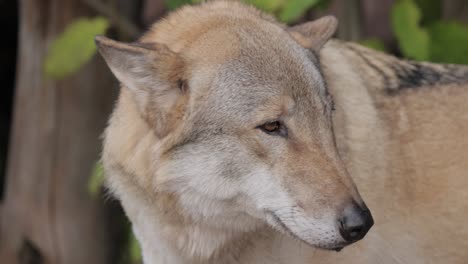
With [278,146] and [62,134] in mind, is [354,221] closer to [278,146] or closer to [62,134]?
[278,146]

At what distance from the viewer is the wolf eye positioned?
13.9 ft

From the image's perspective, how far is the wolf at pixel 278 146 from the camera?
4.22 meters

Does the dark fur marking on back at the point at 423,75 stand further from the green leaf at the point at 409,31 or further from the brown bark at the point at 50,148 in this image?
the brown bark at the point at 50,148

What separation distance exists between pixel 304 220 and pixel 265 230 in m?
0.59

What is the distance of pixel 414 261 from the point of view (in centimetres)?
514

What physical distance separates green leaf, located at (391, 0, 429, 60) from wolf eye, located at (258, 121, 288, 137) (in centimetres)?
242

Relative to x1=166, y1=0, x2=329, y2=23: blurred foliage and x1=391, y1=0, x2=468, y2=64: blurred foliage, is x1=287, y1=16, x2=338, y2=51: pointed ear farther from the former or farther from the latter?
x1=391, y1=0, x2=468, y2=64: blurred foliage

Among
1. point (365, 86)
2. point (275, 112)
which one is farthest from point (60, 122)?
point (275, 112)

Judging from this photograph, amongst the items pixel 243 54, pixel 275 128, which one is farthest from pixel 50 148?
pixel 275 128

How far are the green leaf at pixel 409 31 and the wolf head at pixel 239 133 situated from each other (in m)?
1.99

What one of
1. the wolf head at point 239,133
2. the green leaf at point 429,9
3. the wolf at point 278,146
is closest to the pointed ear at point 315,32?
the wolf at point 278,146

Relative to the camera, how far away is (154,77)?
4.36 metres

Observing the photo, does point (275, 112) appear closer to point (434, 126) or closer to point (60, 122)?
point (434, 126)

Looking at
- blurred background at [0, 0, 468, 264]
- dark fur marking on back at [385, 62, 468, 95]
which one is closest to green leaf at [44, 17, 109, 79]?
blurred background at [0, 0, 468, 264]
